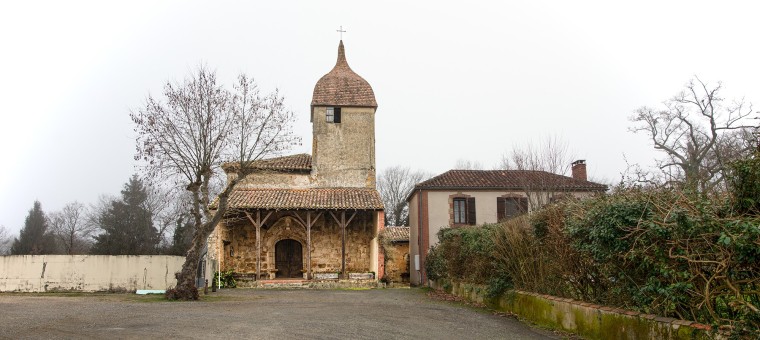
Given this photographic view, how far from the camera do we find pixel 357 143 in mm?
26250

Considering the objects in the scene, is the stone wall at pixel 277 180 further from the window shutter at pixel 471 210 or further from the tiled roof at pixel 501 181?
the window shutter at pixel 471 210

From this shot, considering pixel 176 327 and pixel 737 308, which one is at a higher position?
pixel 737 308

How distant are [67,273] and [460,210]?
47.6 ft

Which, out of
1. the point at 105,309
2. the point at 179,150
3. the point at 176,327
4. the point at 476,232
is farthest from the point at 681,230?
the point at 179,150

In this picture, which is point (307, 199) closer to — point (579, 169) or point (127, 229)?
point (579, 169)

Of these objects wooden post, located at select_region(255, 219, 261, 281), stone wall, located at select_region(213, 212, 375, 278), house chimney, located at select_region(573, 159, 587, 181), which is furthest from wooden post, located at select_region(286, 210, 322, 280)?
house chimney, located at select_region(573, 159, 587, 181)

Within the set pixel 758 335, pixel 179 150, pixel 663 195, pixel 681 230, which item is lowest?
pixel 758 335

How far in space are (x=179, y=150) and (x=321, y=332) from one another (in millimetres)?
9058

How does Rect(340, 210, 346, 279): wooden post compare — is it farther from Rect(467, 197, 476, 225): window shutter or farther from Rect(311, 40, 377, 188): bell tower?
Rect(467, 197, 476, 225): window shutter

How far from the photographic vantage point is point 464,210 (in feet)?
77.8

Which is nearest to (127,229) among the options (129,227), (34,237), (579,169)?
(129,227)

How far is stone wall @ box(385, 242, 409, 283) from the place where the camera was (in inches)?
1000

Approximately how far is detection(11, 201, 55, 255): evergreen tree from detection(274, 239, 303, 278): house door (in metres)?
27.8

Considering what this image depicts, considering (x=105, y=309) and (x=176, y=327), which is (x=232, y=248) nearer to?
(x=105, y=309)
